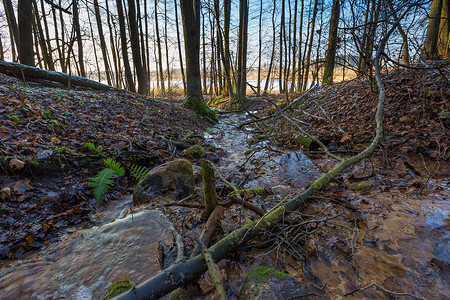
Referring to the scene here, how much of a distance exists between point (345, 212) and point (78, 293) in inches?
113

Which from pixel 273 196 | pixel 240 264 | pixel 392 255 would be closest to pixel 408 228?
pixel 392 255

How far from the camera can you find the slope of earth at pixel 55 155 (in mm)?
2463

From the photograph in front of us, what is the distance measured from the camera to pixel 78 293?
1.75m

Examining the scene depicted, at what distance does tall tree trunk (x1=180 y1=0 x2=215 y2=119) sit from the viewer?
8680 mm

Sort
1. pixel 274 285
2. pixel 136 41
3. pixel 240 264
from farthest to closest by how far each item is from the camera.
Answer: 1. pixel 136 41
2. pixel 240 264
3. pixel 274 285

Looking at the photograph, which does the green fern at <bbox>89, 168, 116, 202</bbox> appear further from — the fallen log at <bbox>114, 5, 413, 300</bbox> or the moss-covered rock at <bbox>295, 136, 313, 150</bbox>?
the moss-covered rock at <bbox>295, 136, 313, 150</bbox>

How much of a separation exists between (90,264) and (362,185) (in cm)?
364

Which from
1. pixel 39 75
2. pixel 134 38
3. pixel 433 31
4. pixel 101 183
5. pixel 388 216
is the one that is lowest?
pixel 388 216

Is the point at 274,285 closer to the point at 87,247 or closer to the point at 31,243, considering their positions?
the point at 87,247

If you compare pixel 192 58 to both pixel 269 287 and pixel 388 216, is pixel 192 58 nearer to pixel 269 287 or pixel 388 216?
pixel 388 216

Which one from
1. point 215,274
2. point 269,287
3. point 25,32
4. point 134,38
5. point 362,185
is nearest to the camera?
point 215,274

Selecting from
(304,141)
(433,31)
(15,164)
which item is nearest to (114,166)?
(15,164)

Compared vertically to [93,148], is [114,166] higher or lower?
lower

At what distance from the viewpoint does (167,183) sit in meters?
3.38
